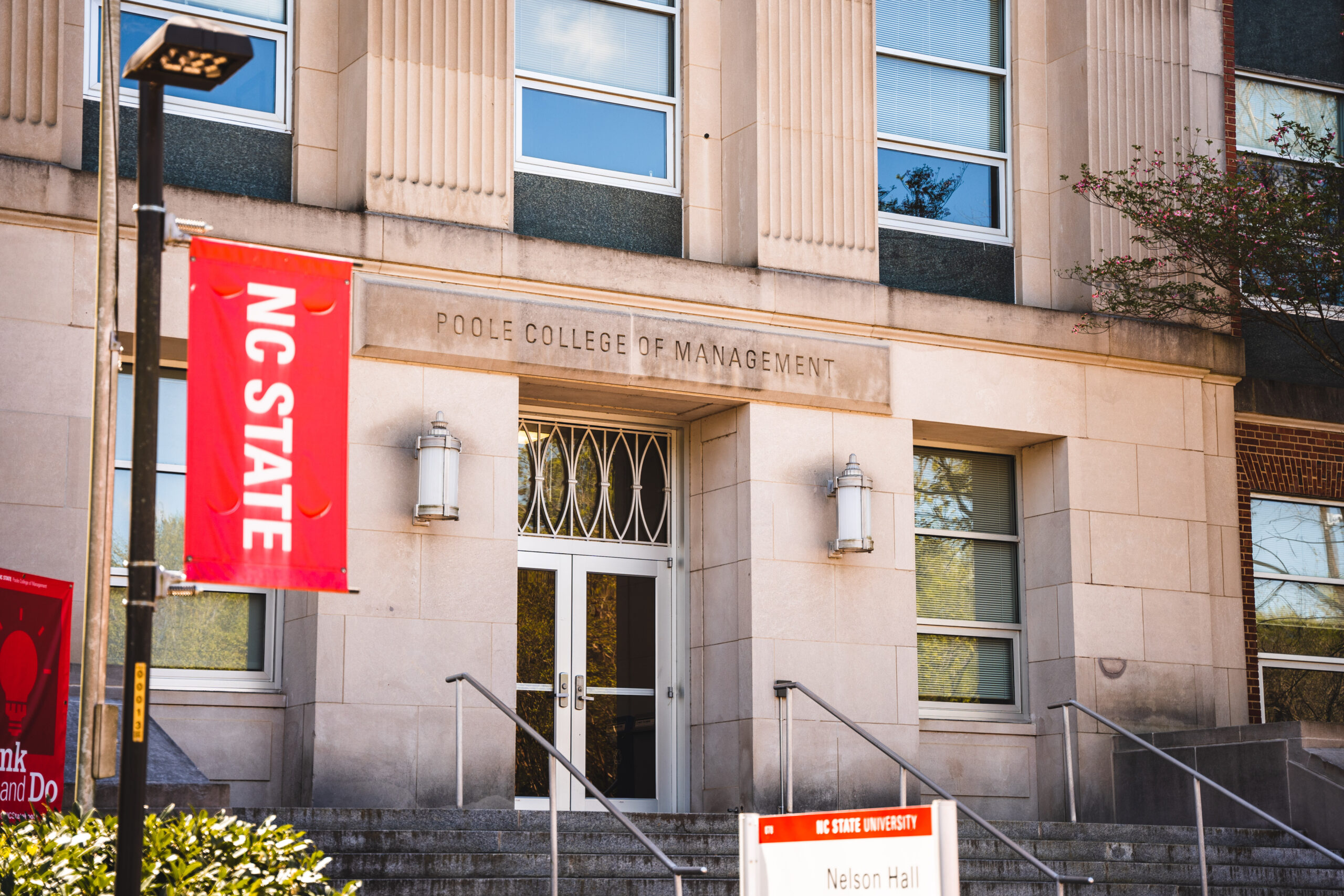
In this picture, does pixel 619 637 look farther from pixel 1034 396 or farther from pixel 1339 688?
pixel 1339 688

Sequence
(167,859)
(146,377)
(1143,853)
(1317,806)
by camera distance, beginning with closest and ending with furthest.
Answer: (146,377) → (167,859) → (1143,853) → (1317,806)

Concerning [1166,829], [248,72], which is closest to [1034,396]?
[1166,829]

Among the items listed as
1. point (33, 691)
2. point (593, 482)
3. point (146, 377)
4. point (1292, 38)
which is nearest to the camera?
point (146, 377)

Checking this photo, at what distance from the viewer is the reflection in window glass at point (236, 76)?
39.6 feet

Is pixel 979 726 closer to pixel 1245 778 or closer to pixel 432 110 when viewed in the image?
pixel 1245 778

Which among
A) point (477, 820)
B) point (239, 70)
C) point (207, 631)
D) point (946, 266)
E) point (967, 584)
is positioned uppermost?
point (239, 70)

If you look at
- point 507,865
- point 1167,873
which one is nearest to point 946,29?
point 1167,873

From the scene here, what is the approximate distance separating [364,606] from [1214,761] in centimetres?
635

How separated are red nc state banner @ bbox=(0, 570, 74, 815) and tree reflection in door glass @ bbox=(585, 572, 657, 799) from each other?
4554mm

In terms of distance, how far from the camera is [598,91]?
13.6 m

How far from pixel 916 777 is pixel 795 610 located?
155 centimetres

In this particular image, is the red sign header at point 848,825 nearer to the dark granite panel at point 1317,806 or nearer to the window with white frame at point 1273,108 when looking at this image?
the dark granite panel at point 1317,806

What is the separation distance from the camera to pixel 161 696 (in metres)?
11.5

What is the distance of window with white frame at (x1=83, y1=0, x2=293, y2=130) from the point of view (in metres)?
12.0
